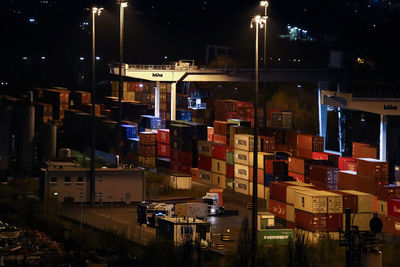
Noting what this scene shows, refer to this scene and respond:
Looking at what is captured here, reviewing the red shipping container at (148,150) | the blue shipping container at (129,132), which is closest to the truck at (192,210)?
the red shipping container at (148,150)

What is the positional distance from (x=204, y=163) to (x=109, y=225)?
50.6 ft

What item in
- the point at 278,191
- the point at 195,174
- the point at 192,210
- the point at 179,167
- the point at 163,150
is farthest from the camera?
the point at 163,150

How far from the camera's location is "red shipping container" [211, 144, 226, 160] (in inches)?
1991

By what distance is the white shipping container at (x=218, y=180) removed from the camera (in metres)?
50.9

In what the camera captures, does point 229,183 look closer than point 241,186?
No

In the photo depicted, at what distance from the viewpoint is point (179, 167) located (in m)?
55.1

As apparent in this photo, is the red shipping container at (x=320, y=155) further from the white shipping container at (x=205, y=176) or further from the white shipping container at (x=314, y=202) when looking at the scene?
the white shipping container at (x=314, y=202)

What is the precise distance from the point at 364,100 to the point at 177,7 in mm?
91707

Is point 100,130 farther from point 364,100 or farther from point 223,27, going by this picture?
point 223,27

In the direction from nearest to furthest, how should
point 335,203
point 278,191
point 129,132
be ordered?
point 335,203 < point 278,191 < point 129,132

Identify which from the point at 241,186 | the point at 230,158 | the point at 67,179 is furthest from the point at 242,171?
the point at 67,179

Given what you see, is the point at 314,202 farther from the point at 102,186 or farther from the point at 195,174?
the point at 195,174

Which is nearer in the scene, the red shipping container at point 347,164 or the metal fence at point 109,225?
the metal fence at point 109,225

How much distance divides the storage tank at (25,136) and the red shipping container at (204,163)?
10764 millimetres
